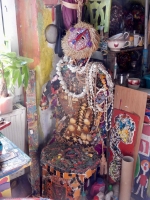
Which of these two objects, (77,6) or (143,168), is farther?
(143,168)

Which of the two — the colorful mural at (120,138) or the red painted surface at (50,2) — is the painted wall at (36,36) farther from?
the colorful mural at (120,138)

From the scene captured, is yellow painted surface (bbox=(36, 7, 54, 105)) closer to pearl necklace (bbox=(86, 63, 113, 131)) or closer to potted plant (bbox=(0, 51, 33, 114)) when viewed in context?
potted plant (bbox=(0, 51, 33, 114))

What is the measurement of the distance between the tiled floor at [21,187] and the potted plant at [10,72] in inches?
24.6

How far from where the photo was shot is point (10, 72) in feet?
4.99

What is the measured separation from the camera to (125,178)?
5.41 ft

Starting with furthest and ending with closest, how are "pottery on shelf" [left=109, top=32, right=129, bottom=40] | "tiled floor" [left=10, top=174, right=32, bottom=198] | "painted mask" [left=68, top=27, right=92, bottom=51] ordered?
"tiled floor" [left=10, top=174, right=32, bottom=198] → "pottery on shelf" [left=109, top=32, right=129, bottom=40] → "painted mask" [left=68, top=27, right=92, bottom=51]

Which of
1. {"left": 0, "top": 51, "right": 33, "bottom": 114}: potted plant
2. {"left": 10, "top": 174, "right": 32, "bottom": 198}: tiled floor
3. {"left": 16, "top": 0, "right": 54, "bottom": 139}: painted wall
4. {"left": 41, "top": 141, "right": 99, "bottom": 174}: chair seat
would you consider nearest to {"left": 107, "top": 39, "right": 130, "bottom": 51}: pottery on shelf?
{"left": 16, "top": 0, "right": 54, "bottom": 139}: painted wall

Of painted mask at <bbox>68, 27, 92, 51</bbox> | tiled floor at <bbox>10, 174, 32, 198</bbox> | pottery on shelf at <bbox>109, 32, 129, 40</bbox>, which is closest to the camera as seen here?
painted mask at <bbox>68, 27, 92, 51</bbox>

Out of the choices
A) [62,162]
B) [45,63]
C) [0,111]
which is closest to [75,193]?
[62,162]

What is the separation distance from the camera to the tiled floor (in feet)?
5.99

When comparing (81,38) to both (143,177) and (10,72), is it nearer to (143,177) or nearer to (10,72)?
(10,72)

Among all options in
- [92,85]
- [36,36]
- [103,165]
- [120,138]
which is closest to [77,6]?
[36,36]

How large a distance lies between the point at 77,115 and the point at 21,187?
2.38 feet

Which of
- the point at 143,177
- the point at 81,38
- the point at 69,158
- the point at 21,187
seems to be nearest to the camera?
the point at 81,38
